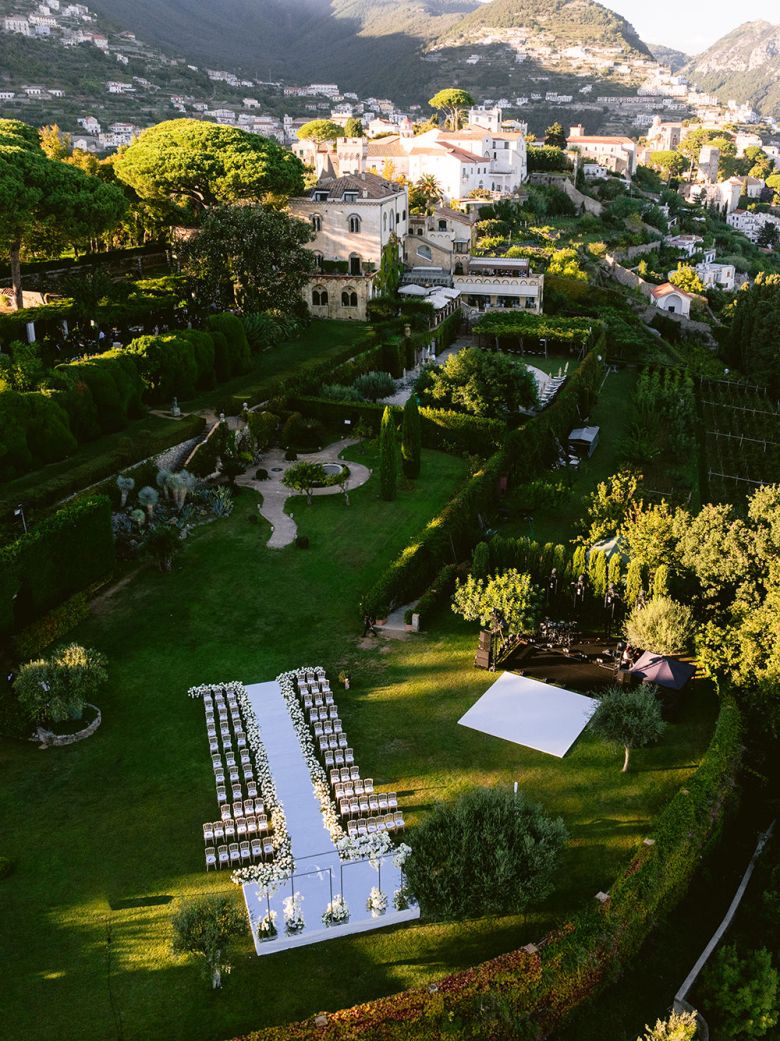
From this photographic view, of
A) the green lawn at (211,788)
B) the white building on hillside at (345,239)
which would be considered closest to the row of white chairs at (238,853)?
the green lawn at (211,788)

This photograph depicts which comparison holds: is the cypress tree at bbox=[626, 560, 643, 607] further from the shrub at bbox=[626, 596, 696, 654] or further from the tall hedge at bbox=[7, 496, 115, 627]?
the tall hedge at bbox=[7, 496, 115, 627]

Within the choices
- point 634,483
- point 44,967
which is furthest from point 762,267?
point 44,967

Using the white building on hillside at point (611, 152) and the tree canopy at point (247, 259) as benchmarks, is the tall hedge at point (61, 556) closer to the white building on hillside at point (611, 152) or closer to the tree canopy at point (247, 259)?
the tree canopy at point (247, 259)

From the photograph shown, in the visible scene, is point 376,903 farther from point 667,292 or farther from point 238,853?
point 667,292

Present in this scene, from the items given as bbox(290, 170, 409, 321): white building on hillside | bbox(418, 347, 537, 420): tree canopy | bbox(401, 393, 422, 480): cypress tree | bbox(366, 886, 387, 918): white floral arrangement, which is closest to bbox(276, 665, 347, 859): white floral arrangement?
bbox(366, 886, 387, 918): white floral arrangement

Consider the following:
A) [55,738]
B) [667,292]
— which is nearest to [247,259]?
[55,738]

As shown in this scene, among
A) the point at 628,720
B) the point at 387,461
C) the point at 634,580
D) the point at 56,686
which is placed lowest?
the point at 628,720
